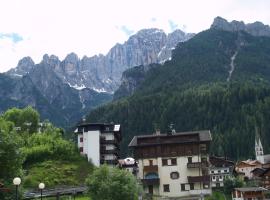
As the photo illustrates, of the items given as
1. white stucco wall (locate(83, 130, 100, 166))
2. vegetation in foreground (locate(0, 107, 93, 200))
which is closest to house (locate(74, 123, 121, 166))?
white stucco wall (locate(83, 130, 100, 166))

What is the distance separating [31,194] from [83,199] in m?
8.42

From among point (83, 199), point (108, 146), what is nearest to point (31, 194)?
point (83, 199)

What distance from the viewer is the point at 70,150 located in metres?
108

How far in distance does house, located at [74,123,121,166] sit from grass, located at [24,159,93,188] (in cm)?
801

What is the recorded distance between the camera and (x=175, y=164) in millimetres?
99562

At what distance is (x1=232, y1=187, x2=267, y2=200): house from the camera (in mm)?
111988

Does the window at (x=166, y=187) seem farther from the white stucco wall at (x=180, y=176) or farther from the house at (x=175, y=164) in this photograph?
the white stucco wall at (x=180, y=176)

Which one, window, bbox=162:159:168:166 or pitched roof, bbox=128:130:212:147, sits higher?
pitched roof, bbox=128:130:212:147

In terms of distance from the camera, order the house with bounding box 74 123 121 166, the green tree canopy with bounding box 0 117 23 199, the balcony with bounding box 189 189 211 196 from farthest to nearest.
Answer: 1. the house with bounding box 74 123 121 166
2. the balcony with bounding box 189 189 211 196
3. the green tree canopy with bounding box 0 117 23 199

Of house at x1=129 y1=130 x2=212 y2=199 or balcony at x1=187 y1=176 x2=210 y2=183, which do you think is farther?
house at x1=129 y1=130 x2=212 y2=199

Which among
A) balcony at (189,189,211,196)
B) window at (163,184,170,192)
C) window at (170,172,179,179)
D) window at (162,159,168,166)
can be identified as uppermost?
window at (162,159,168,166)

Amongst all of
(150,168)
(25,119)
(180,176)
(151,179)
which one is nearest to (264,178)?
(180,176)

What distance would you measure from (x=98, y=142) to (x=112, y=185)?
49945 millimetres

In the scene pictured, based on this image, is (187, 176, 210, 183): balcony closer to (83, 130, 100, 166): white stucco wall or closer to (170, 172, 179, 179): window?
(170, 172, 179, 179): window
